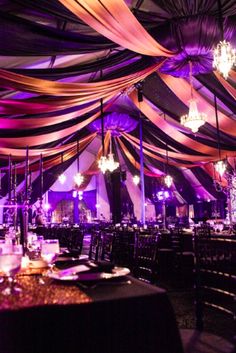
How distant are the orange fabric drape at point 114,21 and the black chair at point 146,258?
2.66m

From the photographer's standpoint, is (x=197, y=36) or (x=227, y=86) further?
(x=227, y=86)

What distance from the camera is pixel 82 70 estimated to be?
18.1 ft

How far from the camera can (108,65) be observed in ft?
19.5

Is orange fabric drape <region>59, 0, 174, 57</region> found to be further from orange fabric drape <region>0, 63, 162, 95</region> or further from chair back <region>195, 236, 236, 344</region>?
chair back <region>195, 236, 236, 344</region>

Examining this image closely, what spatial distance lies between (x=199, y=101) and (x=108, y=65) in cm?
337

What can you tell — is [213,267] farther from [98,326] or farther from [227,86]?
[227,86]

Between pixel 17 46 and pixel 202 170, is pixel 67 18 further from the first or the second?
pixel 202 170

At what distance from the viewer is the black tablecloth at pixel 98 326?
923 mm

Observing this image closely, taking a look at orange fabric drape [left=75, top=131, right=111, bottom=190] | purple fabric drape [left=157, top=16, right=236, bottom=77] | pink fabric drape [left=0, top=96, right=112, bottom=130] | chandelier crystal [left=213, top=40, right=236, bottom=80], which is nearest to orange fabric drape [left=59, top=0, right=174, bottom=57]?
purple fabric drape [left=157, top=16, right=236, bottom=77]

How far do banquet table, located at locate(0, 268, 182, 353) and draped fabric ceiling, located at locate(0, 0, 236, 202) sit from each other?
3429 mm

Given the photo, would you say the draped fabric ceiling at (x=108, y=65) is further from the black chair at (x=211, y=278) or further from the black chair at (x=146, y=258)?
the black chair at (x=211, y=278)

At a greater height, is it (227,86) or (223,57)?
(227,86)

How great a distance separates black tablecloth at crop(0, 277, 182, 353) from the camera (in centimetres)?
92

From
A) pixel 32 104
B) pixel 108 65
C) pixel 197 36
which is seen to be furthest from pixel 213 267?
pixel 32 104
